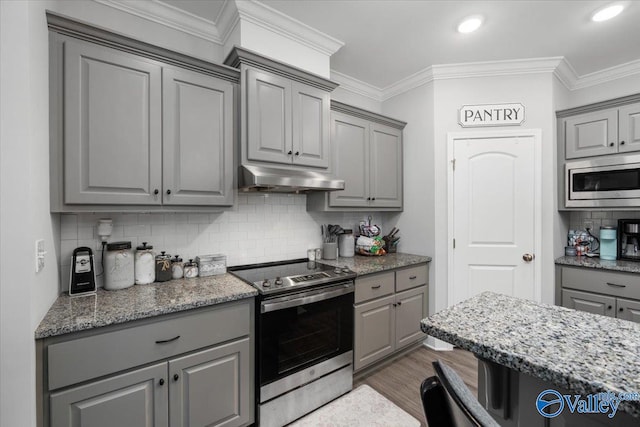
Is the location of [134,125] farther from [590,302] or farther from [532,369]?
[590,302]

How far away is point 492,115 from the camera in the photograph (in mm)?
2830

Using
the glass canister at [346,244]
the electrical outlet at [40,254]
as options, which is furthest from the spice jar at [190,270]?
the glass canister at [346,244]

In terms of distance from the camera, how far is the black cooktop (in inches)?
73.5

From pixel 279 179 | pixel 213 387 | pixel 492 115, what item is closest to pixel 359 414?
pixel 213 387

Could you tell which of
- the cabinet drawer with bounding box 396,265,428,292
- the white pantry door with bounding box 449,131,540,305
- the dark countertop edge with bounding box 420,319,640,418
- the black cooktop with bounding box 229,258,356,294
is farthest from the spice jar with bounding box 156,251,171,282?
the white pantry door with bounding box 449,131,540,305

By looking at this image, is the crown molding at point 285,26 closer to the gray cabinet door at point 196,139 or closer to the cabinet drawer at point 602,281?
the gray cabinet door at point 196,139

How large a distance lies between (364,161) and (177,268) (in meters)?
1.91

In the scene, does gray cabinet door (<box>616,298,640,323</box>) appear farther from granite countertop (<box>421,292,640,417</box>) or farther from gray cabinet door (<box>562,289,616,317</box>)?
granite countertop (<box>421,292,640,417</box>)

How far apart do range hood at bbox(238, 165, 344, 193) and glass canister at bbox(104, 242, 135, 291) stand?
823mm

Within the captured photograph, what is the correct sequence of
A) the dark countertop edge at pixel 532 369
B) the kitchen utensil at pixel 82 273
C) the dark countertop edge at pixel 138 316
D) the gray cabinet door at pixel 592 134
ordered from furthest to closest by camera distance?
1. the gray cabinet door at pixel 592 134
2. the kitchen utensil at pixel 82 273
3. the dark countertop edge at pixel 138 316
4. the dark countertop edge at pixel 532 369

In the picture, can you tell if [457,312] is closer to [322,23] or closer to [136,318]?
[136,318]

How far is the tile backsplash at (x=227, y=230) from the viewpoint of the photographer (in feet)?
5.90

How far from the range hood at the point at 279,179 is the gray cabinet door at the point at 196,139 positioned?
0.44ft

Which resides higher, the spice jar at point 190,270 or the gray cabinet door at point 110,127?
the gray cabinet door at point 110,127
